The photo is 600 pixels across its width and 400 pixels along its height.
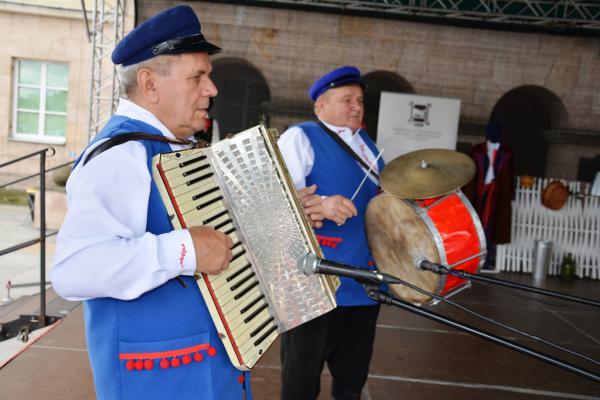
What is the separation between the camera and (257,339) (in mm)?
1356

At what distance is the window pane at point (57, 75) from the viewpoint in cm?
1163

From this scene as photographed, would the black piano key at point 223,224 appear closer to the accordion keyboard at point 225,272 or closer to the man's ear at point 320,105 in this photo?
the accordion keyboard at point 225,272

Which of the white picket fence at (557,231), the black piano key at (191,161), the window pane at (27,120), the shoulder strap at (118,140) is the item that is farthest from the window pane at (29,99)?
the black piano key at (191,161)

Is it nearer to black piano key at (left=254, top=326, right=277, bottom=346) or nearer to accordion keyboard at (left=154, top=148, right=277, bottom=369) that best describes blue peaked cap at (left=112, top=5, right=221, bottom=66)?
accordion keyboard at (left=154, top=148, right=277, bottom=369)

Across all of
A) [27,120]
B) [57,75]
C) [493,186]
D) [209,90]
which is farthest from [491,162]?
[27,120]

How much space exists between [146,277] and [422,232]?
1.37 metres

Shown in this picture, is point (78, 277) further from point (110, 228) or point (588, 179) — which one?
point (588, 179)

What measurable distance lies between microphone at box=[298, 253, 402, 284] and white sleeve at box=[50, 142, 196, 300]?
0.32 meters

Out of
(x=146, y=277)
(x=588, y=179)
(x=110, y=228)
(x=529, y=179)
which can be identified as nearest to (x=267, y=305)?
(x=146, y=277)

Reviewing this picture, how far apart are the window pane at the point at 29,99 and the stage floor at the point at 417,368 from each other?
334 inches

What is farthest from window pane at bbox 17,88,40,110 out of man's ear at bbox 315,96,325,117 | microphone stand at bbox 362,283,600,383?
microphone stand at bbox 362,283,600,383

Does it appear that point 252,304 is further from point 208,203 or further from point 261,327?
point 208,203

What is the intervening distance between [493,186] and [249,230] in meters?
6.69

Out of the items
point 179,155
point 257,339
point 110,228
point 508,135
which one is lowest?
point 257,339
